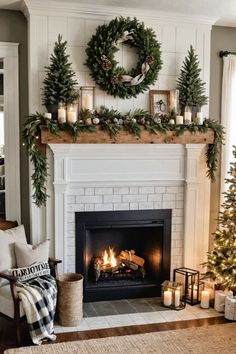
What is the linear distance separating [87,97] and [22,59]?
0.80 meters

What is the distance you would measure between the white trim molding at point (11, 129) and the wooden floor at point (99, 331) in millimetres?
1171

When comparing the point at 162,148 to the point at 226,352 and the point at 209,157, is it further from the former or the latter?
the point at 226,352

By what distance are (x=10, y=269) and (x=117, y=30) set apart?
2473mm

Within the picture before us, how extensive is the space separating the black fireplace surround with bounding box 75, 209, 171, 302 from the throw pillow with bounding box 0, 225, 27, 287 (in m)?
0.62

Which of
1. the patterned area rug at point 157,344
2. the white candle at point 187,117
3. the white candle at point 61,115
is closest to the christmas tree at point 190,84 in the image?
the white candle at point 187,117

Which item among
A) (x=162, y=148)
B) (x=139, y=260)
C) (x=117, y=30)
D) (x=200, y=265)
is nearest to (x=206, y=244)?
(x=200, y=265)

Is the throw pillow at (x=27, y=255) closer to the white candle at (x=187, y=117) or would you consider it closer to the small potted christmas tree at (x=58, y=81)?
the small potted christmas tree at (x=58, y=81)

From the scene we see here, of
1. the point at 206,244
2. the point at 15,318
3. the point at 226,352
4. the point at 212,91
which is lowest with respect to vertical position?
the point at 226,352

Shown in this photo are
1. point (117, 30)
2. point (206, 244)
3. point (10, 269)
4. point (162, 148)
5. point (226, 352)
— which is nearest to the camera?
point (226, 352)

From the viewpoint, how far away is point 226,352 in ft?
11.8

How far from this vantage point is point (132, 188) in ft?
15.1

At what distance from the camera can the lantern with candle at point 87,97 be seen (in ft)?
14.1

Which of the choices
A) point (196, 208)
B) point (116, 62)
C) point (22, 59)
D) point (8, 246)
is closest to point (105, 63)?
point (116, 62)

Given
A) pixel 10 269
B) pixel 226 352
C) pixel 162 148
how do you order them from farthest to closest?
pixel 162 148 → pixel 10 269 → pixel 226 352
